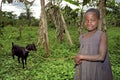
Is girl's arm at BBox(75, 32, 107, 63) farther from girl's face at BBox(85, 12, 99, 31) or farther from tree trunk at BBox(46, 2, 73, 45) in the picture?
tree trunk at BBox(46, 2, 73, 45)

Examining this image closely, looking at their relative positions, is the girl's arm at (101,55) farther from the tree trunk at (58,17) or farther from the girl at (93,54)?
the tree trunk at (58,17)

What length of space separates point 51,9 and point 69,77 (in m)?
8.47

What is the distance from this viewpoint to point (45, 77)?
917 cm

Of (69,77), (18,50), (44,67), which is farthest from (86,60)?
(18,50)

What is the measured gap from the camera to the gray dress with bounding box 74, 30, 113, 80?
3344 mm

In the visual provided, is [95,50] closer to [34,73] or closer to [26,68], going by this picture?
[34,73]

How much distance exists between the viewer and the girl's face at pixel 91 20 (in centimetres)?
337

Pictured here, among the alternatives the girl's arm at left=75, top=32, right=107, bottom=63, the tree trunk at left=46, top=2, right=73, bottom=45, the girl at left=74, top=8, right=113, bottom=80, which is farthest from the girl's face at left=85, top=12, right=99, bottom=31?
the tree trunk at left=46, top=2, right=73, bottom=45

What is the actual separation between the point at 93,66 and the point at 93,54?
14 centimetres

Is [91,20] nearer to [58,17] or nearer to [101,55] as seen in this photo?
[101,55]

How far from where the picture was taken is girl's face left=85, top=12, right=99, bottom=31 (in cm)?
337

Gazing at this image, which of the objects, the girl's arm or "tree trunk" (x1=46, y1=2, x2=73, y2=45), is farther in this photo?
"tree trunk" (x1=46, y1=2, x2=73, y2=45)

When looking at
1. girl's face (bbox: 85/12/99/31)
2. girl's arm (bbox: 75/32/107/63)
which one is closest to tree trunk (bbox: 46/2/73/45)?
girl's face (bbox: 85/12/99/31)

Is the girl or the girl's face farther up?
the girl's face
